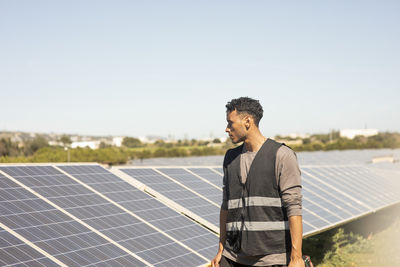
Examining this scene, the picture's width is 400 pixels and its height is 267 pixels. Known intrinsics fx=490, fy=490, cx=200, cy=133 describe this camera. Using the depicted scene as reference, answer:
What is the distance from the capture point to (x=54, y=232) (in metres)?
7.88

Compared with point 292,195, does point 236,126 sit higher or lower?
higher

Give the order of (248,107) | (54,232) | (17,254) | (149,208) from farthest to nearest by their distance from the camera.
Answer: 1. (149,208)
2. (54,232)
3. (17,254)
4. (248,107)

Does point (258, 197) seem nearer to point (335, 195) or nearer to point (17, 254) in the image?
point (17, 254)

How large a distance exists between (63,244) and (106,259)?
2.32 feet

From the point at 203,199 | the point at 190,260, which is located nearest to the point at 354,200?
the point at 203,199

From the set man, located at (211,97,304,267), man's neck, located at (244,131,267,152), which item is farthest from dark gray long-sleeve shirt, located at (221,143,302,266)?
man's neck, located at (244,131,267,152)

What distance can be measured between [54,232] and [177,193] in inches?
192

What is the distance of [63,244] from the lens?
24.7 ft

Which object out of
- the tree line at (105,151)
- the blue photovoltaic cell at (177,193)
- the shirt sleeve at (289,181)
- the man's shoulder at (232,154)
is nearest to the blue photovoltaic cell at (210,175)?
the blue photovoltaic cell at (177,193)

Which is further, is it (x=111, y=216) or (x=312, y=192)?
(x=312, y=192)

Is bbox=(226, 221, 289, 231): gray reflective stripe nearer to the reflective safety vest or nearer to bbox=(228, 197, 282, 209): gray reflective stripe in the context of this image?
the reflective safety vest

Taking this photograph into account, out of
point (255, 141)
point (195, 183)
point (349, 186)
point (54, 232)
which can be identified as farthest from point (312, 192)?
point (255, 141)

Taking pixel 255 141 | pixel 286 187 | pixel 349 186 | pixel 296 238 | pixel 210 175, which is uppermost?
pixel 255 141

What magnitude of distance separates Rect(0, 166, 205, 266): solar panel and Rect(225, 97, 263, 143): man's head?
3.76 m
